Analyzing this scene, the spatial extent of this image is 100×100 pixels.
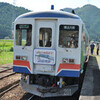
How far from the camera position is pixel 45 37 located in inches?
242

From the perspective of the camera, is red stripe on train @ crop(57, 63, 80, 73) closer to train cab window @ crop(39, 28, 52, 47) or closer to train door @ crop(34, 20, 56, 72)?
train door @ crop(34, 20, 56, 72)

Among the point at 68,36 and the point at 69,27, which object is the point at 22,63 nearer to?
the point at 68,36

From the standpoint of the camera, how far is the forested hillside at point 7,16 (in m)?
103

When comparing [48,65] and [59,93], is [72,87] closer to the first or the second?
[59,93]

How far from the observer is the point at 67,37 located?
19.8ft

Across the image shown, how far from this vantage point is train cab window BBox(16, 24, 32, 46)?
6297mm

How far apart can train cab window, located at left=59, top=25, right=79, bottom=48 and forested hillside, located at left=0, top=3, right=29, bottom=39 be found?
312ft

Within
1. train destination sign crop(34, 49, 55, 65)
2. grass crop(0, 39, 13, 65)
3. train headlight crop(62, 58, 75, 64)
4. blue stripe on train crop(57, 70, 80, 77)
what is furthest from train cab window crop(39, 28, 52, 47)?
grass crop(0, 39, 13, 65)

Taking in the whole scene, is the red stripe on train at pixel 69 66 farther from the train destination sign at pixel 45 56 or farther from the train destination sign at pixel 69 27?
the train destination sign at pixel 69 27

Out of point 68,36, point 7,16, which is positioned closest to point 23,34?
point 68,36

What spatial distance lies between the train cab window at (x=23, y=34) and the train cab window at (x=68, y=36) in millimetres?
1134

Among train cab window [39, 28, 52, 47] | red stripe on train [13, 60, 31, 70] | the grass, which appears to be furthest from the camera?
the grass

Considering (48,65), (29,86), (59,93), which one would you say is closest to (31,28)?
(48,65)

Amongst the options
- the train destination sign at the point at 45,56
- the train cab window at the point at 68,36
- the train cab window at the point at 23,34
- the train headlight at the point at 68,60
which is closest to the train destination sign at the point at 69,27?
the train cab window at the point at 68,36
